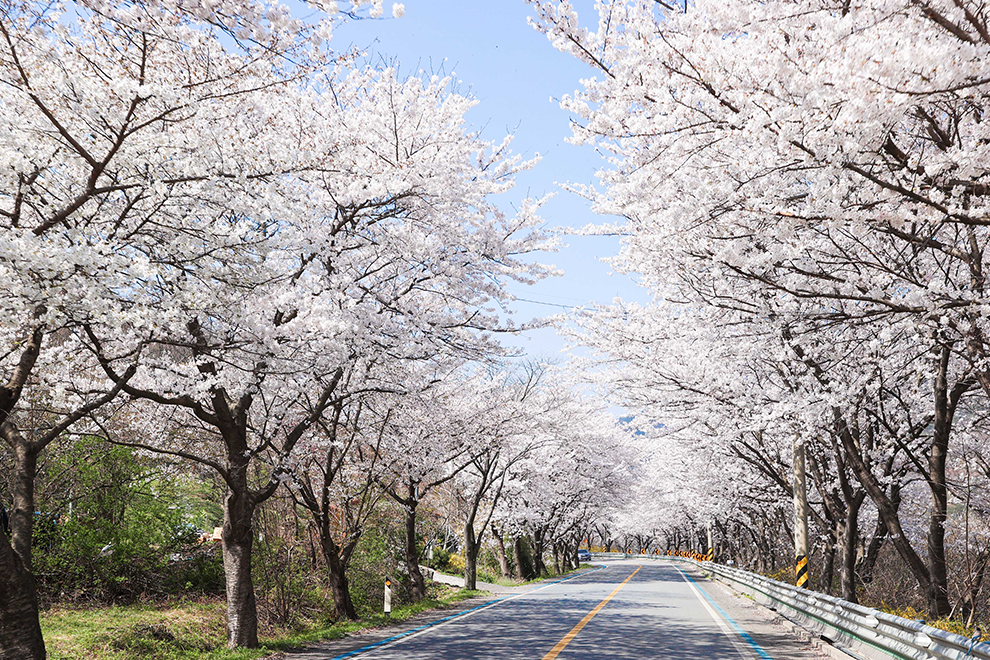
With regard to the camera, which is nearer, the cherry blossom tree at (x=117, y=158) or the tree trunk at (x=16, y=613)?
the cherry blossom tree at (x=117, y=158)

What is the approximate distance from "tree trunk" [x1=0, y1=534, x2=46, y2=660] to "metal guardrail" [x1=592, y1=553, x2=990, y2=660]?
30.9ft

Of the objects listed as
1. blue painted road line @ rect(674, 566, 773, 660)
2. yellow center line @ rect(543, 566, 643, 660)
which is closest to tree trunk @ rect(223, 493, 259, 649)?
yellow center line @ rect(543, 566, 643, 660)

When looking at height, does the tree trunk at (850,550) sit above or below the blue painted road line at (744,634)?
above

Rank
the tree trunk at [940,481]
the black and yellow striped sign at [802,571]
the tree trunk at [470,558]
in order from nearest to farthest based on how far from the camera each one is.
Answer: the tree trunk at [940,481] → the black and yellow striped sign at [802,571] → the tree trunk at [470,558]

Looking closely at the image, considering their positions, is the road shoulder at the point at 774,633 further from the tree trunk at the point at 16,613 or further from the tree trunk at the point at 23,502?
the tree trunk at the point at 23,502

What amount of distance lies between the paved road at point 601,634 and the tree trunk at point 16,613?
4307 millimetres

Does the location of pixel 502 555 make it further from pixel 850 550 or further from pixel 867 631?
pixel 867 631

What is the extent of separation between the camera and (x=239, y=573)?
12172mm

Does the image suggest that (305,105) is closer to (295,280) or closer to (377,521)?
(295,280)

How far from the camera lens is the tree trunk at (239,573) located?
471 inches

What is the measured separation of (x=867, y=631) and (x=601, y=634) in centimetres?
477

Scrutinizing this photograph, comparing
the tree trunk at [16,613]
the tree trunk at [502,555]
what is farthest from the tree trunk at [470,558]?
the tree trunk at [16,613]

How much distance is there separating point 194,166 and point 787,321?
24.0 ft

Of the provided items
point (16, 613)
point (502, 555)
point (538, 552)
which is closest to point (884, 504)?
point (16, 613)
